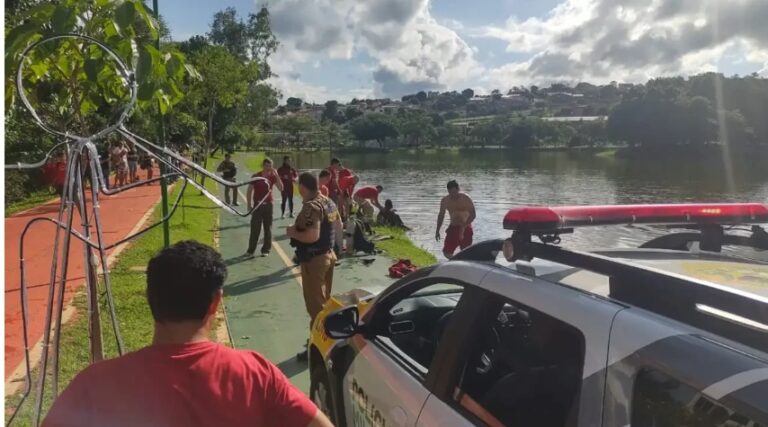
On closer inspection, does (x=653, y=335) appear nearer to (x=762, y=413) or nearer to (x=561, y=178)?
(x=762, y=413)

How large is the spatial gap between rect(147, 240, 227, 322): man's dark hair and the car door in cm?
111

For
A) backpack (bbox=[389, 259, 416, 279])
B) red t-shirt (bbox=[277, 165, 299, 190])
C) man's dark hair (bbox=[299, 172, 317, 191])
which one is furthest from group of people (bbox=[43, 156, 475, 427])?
red t-shirt (bbox=[277, 165, 299, 190])

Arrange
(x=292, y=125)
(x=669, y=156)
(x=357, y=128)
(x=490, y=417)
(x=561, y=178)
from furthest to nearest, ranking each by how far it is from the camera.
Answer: (x=357, y=128), (x=292, y=125), (x=669, y=156), (x=561, y=178), (x=490, y=417)

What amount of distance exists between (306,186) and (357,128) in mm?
138515

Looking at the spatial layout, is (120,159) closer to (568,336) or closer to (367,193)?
(367,193)

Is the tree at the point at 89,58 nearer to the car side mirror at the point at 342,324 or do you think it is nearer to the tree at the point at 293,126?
the car side mirror at the point at 342,324

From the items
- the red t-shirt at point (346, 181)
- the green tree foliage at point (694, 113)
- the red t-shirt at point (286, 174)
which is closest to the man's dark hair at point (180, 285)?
the red t-shirt at point (346, 181)

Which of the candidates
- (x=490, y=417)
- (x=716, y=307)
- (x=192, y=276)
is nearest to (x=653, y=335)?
(x=716, y=307)

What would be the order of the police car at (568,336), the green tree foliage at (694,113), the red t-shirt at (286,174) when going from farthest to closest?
the green tree foliage at (694,113) < the red t-shirt at (286,174) < the police car at (568,336)

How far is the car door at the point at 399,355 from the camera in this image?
8.82ft

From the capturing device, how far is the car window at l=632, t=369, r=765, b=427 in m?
1.51

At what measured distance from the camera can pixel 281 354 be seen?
596 centimetres

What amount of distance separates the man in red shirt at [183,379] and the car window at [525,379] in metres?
0.76

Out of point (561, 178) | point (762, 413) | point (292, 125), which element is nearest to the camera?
point (762, 413)
